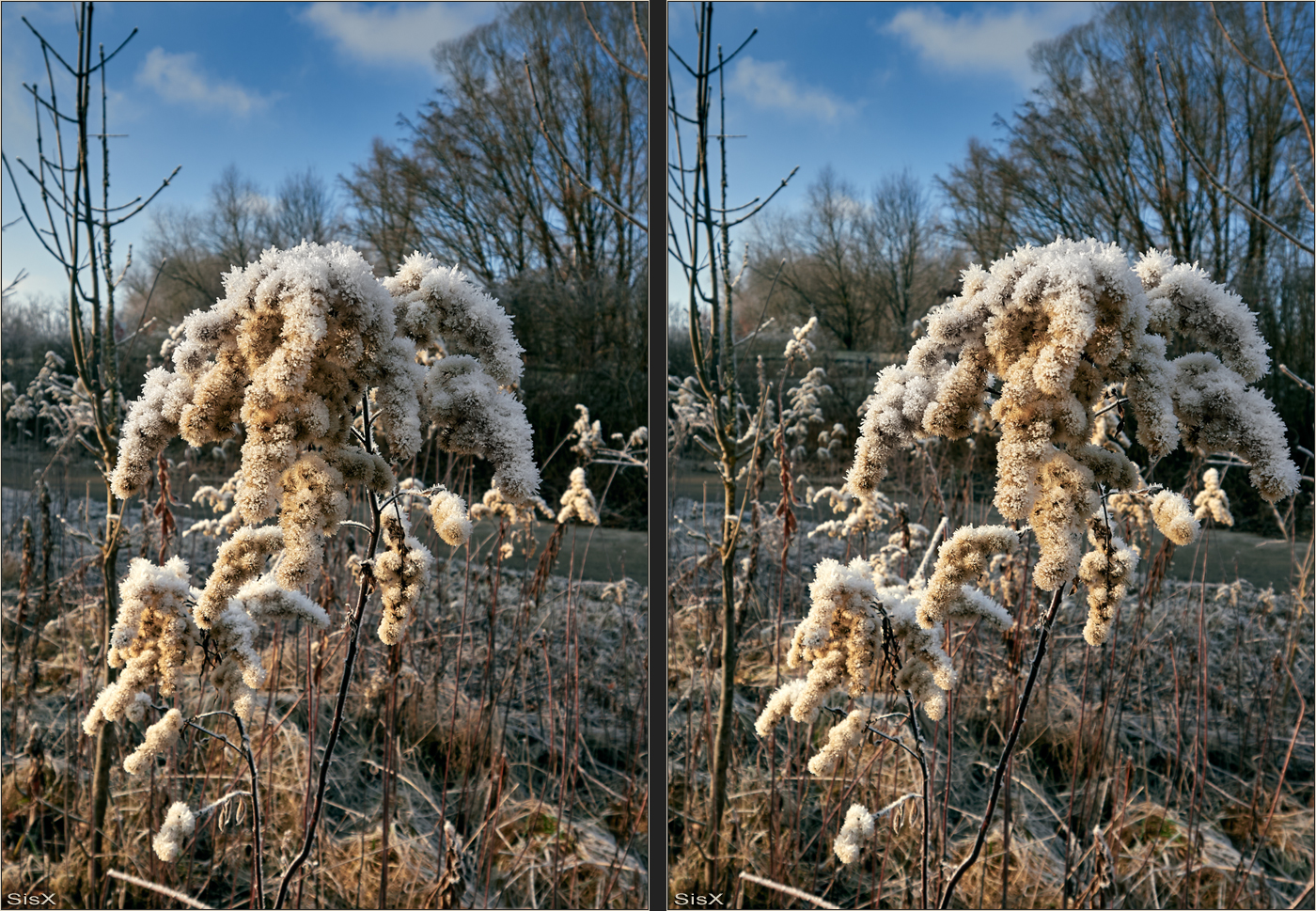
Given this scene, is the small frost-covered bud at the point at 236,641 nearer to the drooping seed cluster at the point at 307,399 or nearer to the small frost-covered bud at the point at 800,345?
the drooping seed cluster at the point at 307,399

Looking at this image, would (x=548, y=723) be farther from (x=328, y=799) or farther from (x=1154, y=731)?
(x=1154, y=731)

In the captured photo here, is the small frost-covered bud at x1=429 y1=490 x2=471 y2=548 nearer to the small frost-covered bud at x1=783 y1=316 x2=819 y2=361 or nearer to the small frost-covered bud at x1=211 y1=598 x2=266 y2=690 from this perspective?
the small frost-covered bud at x1=211 y1=598 x2=266 y2=690

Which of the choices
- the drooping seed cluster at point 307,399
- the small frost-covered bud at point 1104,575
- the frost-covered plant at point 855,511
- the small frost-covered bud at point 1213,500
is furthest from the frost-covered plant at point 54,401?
the small frost-covered bud at point 1213,500

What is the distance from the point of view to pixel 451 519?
0.89 metres

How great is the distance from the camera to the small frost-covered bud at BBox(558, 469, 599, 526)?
147 centimetres

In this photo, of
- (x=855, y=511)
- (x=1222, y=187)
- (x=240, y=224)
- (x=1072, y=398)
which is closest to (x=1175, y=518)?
(x=1072, y=398)

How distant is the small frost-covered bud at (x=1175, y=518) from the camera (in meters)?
0.86

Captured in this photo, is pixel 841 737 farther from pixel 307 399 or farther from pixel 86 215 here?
pixel 86 215

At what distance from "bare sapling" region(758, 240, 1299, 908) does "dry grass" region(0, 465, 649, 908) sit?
35.4 inches

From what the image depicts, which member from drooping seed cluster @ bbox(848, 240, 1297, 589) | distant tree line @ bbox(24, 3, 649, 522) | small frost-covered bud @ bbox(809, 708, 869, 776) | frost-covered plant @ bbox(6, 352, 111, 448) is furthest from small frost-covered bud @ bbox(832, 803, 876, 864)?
frost-covered plant @ bbox(6, 352, 111, 448)

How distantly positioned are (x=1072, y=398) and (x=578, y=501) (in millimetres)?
872

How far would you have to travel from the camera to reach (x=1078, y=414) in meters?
0.82

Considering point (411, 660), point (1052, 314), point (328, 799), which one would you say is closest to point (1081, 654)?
point (1052, 314)

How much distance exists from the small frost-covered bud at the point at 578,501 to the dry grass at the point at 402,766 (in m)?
0.20
